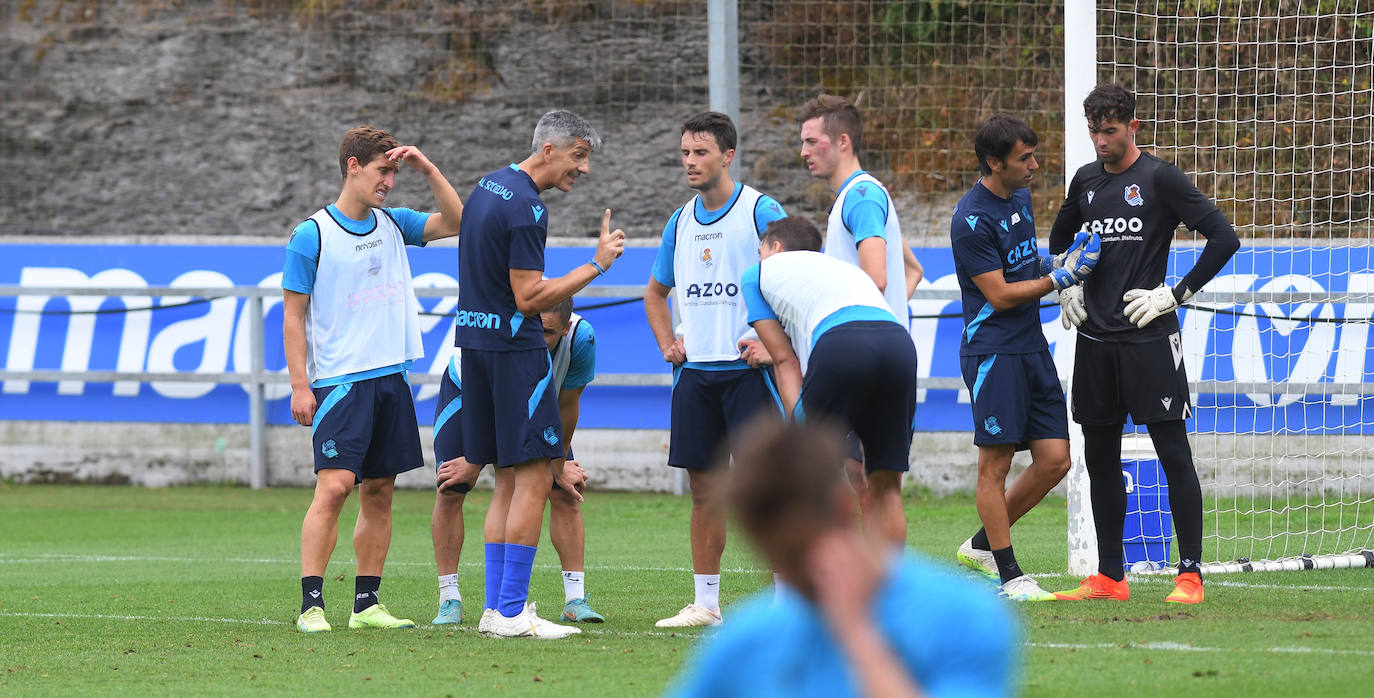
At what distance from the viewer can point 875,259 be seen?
6160 millimetres

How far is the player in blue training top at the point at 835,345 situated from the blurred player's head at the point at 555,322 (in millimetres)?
1343

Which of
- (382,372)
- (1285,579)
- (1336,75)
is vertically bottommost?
(1285,579)

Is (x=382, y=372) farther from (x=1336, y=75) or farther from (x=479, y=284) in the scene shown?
(x=1336, y=75)

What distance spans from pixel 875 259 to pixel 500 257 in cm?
151

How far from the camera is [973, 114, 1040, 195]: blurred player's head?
6.77 meters

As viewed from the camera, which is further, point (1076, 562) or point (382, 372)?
point (1076, 562)

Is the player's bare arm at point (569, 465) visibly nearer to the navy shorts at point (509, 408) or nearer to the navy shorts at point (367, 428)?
the navy shorts at point (509, 408)

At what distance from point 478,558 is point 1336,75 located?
6954 millimetres

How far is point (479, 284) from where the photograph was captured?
253 inches

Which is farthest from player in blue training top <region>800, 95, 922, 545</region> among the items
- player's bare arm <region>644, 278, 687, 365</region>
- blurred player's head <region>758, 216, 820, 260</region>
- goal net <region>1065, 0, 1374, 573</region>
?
goal net <region>1065, 0, 1374, 573</region>

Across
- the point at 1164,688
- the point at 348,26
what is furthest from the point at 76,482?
the point at 1164,688

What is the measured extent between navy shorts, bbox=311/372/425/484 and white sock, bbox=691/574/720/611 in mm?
1302

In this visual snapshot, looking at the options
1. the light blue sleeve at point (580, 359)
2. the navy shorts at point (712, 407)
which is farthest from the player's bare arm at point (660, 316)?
the light blue sleeve at point (580, 359)

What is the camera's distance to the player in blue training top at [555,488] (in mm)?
6902
